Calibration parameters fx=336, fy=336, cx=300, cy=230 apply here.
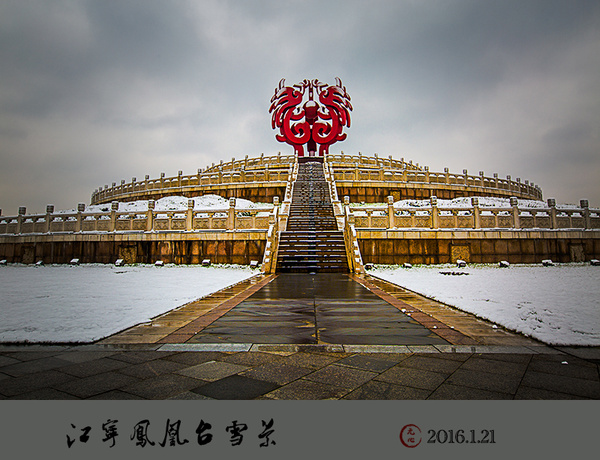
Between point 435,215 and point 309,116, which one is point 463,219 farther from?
point 309,116

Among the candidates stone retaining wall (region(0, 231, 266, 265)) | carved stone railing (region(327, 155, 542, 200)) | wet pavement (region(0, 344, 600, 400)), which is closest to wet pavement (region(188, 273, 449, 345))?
wet pavement (region(0, 344, 600, 400))

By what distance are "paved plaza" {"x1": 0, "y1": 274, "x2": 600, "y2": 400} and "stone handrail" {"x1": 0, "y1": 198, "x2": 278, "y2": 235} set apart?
11100mm

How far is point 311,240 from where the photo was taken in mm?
15008

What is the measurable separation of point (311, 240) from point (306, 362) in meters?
11.8

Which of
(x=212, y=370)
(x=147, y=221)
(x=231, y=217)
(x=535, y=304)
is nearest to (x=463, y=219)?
(x=535, y=304)

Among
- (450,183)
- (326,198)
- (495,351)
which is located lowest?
(495,351)

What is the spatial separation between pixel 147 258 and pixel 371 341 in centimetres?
1577

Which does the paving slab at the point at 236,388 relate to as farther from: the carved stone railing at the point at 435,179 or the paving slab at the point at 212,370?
the carved stone railing at the point at 435,179

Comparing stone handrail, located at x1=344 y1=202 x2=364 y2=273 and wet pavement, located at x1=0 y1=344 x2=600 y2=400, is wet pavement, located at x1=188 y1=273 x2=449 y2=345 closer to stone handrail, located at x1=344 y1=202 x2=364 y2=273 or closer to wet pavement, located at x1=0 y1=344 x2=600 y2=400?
wet pavement, located at x1=0 y1=344 x2=600 y2=400

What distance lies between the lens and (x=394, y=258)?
52.6ft

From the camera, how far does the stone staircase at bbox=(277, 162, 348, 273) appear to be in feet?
43.5

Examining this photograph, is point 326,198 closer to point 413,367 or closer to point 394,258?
point 394,258

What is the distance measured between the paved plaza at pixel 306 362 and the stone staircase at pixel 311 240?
7661 millimetres
